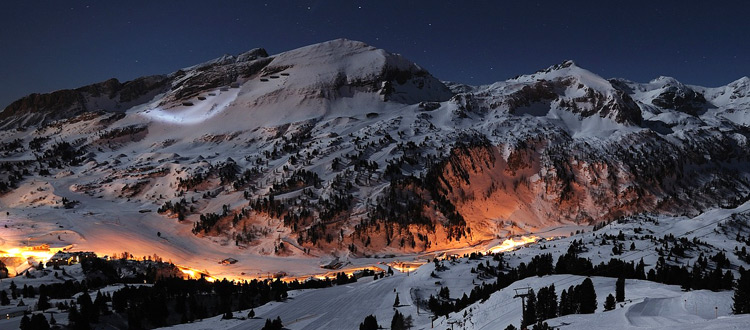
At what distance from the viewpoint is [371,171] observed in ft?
427

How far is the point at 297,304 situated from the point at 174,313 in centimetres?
1526

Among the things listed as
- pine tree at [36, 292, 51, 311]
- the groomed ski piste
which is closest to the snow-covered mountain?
the groomed ski piste

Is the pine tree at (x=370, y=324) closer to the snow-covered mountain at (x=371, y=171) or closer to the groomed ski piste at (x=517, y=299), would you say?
the groomed ski piste at (x=517, y=299)

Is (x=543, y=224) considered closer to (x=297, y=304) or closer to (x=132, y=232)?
(x=297, y=304)

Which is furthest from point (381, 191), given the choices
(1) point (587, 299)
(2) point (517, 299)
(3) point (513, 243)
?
(1) point (587, 299)

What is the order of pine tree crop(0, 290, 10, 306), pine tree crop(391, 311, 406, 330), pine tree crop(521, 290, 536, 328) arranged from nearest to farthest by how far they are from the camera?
pine tree crop(521, 290, 536, 328), pine tree crop(391, 311, 406, 330), pine tree crop(0, 290, 10, 306)

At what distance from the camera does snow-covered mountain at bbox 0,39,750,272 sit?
115250mm

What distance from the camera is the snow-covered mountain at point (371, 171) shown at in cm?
11525

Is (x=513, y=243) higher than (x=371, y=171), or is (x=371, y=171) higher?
(x=371, y=171)

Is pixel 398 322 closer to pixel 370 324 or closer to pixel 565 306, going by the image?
pixel 370 324

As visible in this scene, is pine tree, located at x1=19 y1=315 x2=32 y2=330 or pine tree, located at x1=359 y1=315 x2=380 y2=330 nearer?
pine tree, located at x1=19 y1=315 x2=32 y2=330

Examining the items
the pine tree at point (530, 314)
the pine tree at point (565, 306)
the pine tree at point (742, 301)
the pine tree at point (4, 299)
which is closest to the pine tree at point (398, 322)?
the pine tree at point (530, 314)

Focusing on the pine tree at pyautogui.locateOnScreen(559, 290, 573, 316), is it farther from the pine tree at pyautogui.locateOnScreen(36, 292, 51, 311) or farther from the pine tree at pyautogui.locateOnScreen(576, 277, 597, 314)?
the pine tree at pyautogui.locateOnScreen(36, 292, 51, 311)

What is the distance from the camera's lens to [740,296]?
25.8 meters
